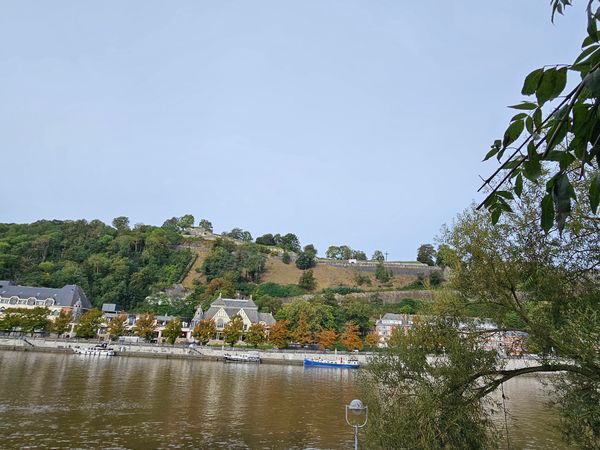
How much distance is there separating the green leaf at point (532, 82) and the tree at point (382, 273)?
391ft

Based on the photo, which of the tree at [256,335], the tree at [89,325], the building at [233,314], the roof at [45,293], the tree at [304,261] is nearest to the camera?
the tree at [256,335]

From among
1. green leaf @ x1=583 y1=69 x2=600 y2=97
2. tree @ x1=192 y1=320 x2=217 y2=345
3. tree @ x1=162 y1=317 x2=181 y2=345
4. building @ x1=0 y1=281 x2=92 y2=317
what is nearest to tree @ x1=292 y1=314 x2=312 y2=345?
tree @ x1=192 y1=320 x2=217 y2=345

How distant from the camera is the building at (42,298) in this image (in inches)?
3157

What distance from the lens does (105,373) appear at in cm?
4269

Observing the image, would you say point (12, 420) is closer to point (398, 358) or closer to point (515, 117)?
point (398, 358)

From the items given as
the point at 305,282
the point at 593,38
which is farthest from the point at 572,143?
the point at 305,282

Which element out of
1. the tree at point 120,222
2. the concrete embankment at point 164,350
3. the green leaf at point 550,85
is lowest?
the concrete embankment at point 164,350

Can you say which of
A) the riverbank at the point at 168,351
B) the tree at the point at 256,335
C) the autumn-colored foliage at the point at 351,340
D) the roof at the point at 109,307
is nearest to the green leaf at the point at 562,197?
the riverbank at the point at 168,351

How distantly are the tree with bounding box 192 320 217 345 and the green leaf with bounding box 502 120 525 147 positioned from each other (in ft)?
246

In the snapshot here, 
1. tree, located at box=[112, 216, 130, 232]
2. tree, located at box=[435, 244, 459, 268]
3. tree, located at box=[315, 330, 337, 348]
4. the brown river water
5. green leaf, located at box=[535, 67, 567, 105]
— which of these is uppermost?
tree, located at box=[112, 216, 130, 232]

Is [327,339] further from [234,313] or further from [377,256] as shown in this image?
[377,256]

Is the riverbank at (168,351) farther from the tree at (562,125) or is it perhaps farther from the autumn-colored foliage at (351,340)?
the tree at (562,125)

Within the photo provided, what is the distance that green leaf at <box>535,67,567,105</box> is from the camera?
1657 millimetres

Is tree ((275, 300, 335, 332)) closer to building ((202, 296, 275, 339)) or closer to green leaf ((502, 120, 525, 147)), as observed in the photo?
building ((202, 296, 275, 339))
